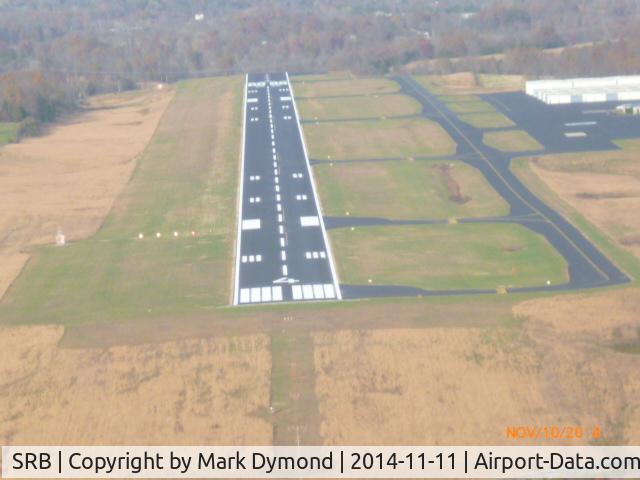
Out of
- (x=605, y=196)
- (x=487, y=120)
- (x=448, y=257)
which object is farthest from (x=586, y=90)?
(x=448, y=257)

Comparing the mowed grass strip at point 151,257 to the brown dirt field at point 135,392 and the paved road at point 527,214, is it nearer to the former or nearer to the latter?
the brown dirt field at point 135,392

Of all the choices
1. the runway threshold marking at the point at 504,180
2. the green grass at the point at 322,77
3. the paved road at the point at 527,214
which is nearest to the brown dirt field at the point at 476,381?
the paved road at the point at 527,214

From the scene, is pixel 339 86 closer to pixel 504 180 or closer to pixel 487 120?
pixel 487 120

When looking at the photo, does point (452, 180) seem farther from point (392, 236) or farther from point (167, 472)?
point (167, 472)

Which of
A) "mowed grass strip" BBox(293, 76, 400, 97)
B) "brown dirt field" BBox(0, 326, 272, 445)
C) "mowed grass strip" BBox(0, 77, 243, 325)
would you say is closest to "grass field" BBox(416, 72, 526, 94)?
"mowed grass strip" BBox(293, 76, 400, 97)

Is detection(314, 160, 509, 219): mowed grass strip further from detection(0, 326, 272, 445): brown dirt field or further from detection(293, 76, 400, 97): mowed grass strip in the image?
detection(293, 76, 400, 97): mowed grass strip

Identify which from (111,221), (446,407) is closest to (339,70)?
(111,221)
